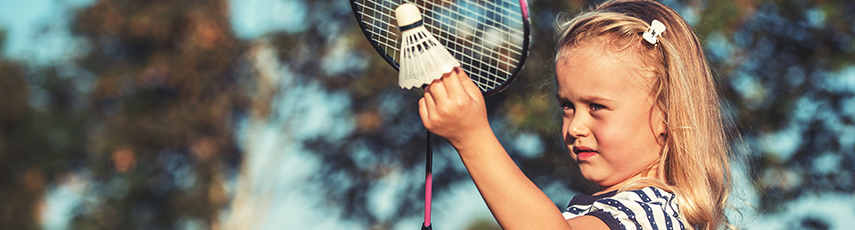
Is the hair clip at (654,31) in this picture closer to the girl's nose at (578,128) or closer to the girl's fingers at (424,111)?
the girl's nose at (578,128)

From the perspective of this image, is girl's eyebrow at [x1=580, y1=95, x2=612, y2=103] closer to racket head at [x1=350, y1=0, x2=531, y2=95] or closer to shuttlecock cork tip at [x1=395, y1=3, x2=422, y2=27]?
racket head at [x1=350, y1=0, x2=531, y2=95]

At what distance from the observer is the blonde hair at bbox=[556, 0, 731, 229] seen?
2018 mm

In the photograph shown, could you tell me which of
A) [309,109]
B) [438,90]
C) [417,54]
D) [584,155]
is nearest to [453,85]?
[438,90]

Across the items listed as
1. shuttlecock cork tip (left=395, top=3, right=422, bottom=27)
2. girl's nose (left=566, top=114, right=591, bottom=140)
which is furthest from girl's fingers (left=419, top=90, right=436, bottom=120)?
girl's nose (left=566, top=114, right=591, bottom=140)

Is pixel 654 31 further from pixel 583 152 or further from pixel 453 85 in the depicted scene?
pixel 453 85

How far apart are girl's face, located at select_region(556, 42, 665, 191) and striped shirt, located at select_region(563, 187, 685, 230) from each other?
12 centimetres

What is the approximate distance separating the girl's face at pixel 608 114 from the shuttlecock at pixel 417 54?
1.77ft

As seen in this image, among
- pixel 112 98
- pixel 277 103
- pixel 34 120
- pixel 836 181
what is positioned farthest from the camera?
pixel 34 120

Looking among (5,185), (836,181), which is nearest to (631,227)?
(836,181)

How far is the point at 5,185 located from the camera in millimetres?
18797

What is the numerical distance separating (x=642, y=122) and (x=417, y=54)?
0.76 m

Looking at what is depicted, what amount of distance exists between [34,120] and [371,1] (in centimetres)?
1864

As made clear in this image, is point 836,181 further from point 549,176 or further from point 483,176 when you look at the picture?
point 483,176

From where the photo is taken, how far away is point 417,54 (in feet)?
5.24
